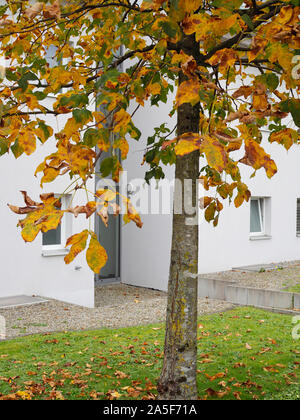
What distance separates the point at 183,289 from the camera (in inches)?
147

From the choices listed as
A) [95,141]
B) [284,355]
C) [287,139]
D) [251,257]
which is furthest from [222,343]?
[251,257]

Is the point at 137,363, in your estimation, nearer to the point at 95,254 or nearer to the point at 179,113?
the point at 179,113

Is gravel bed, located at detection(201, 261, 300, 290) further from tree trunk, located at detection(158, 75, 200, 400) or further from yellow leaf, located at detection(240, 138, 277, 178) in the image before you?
yellow leaf, located at detection(240, 138, 277, 178)

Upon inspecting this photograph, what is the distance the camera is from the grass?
4617 millimetres

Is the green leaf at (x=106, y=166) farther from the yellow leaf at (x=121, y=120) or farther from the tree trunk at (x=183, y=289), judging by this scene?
the tree trunk at (x=183, y=289)

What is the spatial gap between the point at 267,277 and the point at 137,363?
675 centimetres

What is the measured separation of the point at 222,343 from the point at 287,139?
13.3 ft

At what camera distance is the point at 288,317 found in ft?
27.8

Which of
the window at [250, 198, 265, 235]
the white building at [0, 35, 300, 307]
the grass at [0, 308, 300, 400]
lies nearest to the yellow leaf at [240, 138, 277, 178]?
the grass at [0, 308, 300, 400]

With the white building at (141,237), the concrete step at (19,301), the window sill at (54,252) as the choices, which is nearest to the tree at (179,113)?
the white building at (141,237)

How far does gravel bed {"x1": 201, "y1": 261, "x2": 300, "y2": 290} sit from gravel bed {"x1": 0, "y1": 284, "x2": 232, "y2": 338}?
1.16 meters

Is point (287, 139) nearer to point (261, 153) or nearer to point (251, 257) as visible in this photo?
point (261, 153)

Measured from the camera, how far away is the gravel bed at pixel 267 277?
1065 cm

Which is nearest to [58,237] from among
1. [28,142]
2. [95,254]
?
[28,142]
